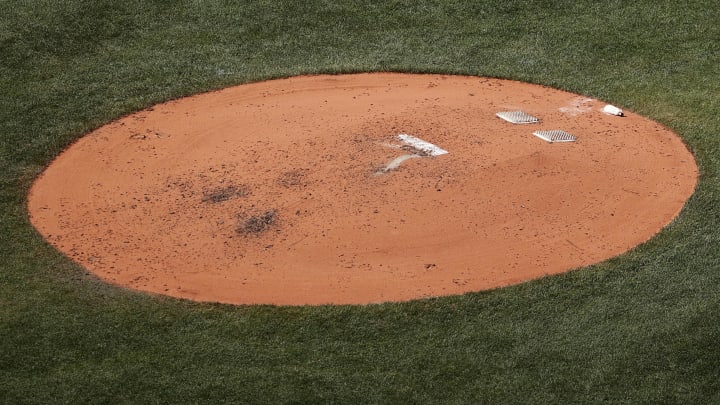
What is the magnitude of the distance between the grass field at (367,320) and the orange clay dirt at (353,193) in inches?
13.2

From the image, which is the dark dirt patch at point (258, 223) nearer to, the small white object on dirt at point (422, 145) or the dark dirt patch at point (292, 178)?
the dark dirt patch at point (292, 178)

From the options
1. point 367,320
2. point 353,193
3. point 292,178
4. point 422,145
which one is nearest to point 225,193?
point 292,178

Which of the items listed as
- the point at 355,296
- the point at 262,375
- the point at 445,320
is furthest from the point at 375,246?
the point at 262,375

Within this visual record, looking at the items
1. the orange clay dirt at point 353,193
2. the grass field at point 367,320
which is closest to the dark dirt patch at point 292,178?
the orange clay dirt at point 353,193

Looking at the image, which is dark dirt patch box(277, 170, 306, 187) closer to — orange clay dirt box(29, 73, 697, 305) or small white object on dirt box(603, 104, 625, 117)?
orange clay dirt box(29, 73, 697, 305)

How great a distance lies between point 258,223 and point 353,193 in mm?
1216

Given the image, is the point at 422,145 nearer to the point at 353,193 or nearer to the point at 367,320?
the point at 353,193

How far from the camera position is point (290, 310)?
375 inches

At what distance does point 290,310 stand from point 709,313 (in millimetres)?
3895

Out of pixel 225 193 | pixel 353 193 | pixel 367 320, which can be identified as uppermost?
pixel 367 320

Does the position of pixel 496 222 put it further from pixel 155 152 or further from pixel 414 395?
pixel 155 152

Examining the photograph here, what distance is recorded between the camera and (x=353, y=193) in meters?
11.6

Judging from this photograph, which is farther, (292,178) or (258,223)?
(292,178)

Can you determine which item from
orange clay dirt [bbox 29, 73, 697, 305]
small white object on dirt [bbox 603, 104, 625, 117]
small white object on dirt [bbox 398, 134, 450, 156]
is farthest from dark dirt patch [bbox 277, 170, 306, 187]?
small white object on dirt [bbox 603, 104, 625, 117]
